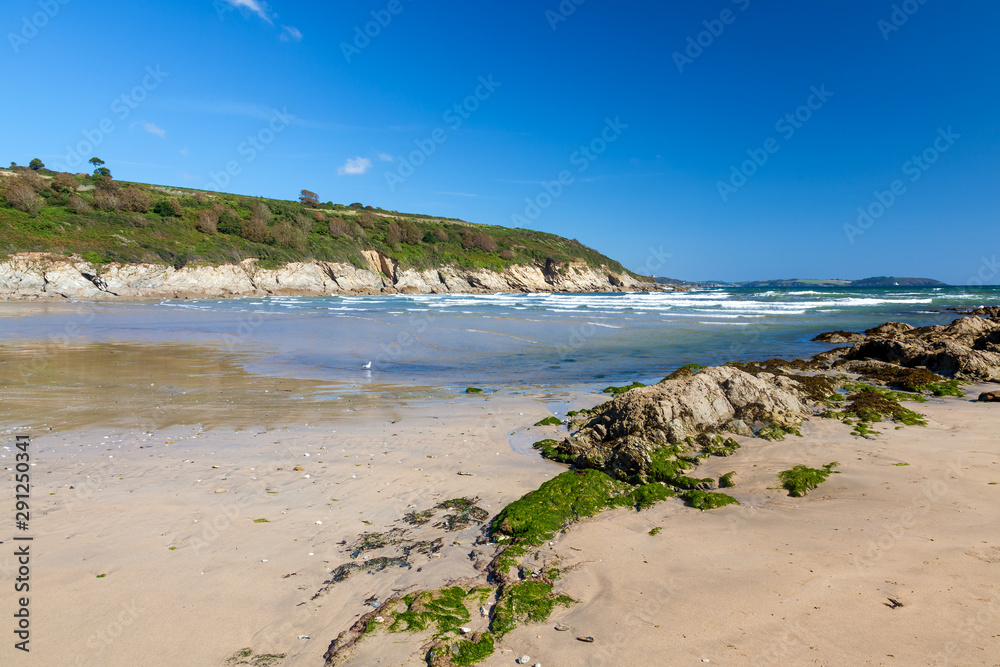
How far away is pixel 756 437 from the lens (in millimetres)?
6047

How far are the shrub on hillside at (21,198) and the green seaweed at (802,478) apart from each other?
62.0 meters

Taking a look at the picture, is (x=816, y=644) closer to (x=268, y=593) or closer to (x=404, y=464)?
(x=268, y=593)

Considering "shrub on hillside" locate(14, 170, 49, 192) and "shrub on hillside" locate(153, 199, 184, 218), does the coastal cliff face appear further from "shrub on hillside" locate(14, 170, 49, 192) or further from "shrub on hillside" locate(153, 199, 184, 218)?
"shrub on hillside" locate(14, 170, 49, 192)

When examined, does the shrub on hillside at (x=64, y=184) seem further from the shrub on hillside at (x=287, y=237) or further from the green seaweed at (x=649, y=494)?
the green seaweed at (x=649, y=494)

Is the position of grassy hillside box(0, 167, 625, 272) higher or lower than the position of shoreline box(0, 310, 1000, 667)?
higher

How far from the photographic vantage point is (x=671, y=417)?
19.3 ft

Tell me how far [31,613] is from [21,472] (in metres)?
3.00

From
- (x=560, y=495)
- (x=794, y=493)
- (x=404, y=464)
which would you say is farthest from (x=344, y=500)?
(x=794, y=493)

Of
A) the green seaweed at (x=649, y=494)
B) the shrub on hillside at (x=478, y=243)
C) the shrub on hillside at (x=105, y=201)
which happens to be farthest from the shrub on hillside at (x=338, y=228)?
the green seaweed at (x=649, y=494)

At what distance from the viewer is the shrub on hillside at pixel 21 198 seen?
43688 mm

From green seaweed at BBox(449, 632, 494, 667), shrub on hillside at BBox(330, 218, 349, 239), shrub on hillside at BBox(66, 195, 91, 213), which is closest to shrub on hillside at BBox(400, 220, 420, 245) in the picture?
shrub on hillside at BBox(330, 218, 349, 239)

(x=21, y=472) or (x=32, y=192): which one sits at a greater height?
(x=32, y=192)

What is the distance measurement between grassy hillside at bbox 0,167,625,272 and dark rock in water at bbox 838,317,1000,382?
172 feet

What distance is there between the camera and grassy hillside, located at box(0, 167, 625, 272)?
42688 mm
